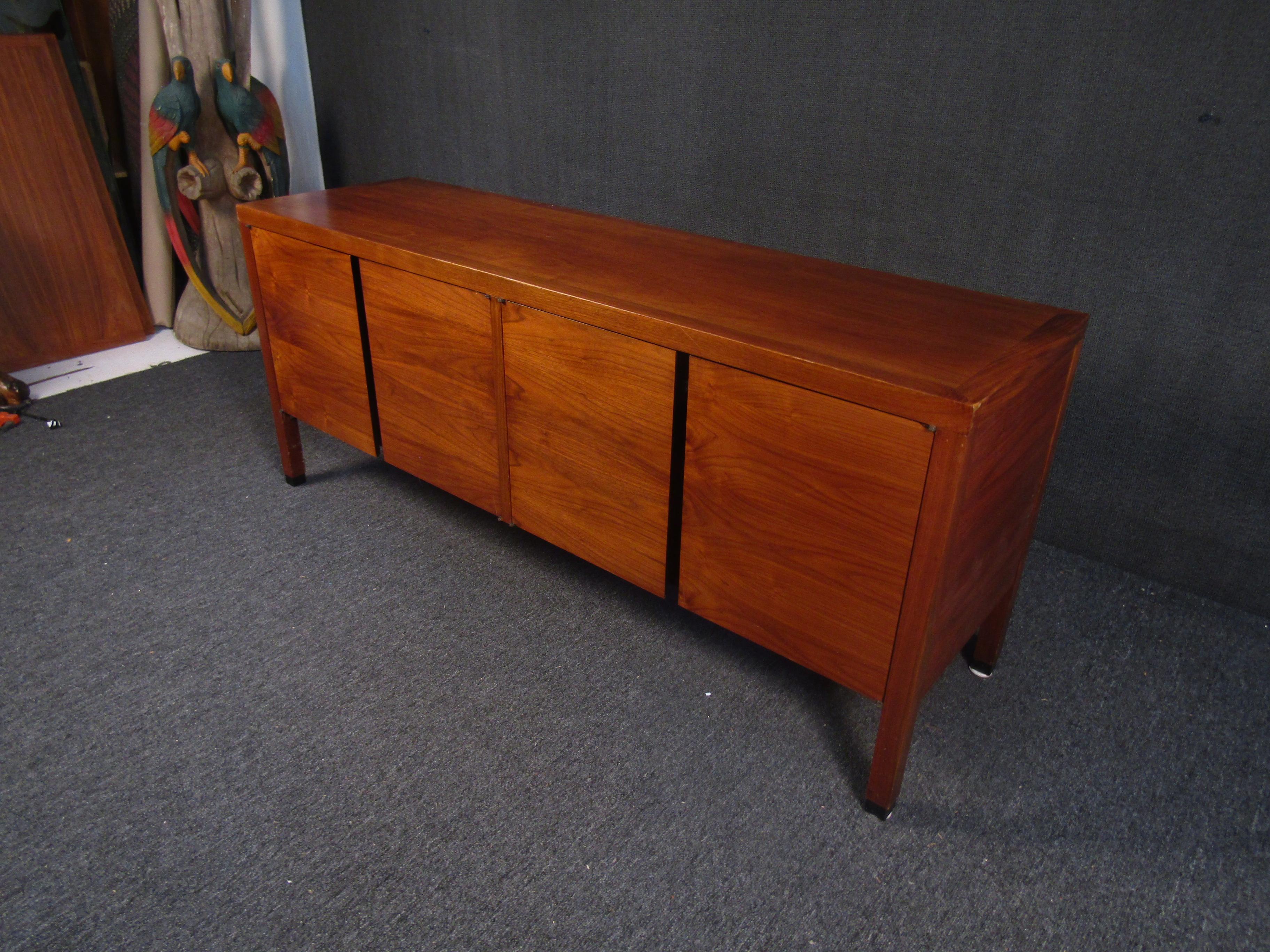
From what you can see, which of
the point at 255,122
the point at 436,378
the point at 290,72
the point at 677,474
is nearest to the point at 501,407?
the point at 436,378

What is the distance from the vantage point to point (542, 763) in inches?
54.7

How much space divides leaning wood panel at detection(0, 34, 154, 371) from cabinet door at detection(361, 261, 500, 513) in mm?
1517

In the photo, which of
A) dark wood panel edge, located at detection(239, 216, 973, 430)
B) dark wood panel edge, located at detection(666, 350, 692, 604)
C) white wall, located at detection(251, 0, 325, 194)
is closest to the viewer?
dark wood panel edge, located at detection(239, 216, 973, 430)

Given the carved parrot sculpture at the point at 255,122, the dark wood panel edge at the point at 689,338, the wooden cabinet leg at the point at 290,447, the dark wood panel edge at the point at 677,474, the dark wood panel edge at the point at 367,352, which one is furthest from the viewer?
the carved parrot sculpture at the point at 255,122

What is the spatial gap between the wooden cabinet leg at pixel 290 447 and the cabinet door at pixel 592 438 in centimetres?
75

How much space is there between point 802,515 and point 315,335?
3.85 ft

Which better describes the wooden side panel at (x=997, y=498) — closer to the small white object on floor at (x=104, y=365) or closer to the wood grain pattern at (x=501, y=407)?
the wood grain pattern at (x=501, y=407)

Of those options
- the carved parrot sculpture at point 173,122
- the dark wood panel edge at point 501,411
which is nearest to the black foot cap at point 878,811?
the dark wood panel edge at point 501,411

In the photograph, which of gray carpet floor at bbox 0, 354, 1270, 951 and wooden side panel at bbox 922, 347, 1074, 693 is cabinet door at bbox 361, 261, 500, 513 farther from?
wooden side panel at bbox 922, 347, 1074, 693

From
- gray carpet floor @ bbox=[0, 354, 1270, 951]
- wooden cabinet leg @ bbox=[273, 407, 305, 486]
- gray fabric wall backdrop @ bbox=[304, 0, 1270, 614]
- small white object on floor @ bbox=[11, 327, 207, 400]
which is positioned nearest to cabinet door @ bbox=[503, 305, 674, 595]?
gray carpet floor @ bbox=[0, 354, 1270, 951]

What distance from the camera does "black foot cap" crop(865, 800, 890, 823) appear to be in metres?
1.31

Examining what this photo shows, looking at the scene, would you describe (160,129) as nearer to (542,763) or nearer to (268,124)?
(268,124)

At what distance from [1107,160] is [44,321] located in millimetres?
2836

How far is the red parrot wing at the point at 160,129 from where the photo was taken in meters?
2.54
